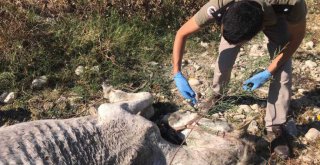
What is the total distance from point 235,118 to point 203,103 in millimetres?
502

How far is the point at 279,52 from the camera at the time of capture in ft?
11.9

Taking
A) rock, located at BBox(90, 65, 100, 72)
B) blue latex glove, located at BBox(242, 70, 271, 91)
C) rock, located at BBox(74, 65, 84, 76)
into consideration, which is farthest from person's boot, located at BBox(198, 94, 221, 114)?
rock, located at BBox(74, 65, 84, 76)

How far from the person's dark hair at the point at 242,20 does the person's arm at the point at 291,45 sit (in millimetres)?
645

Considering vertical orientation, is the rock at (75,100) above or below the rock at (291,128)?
above

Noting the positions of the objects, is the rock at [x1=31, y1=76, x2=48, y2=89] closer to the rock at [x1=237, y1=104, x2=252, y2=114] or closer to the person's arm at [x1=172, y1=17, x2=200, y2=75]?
the person's arm at [x1=172, y1=17, x2=200, y2=75]

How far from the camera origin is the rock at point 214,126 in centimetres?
371

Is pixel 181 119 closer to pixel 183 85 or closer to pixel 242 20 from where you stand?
pixel 183 85

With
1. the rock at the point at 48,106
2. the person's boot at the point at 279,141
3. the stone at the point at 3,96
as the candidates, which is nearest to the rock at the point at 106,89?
the rock at the point at 48,106

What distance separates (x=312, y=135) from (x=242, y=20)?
1751 mm

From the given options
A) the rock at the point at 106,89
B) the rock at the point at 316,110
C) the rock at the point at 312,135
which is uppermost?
the rock at the point at 106,89

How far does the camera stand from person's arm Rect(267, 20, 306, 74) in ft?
11.5

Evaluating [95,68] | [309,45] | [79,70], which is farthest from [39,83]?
[309,45]

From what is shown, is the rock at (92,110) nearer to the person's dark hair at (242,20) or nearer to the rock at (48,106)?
the rock at (48,106)

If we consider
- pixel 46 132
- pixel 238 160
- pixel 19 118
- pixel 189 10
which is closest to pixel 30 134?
pixel 46 132
